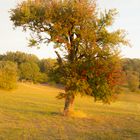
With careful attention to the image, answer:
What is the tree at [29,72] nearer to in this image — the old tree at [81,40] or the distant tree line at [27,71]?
the distant tree line at [27,71]

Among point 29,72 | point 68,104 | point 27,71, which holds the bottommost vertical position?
point 68,104

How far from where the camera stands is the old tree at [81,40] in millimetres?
26781

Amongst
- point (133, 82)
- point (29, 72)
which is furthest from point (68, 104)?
point (29, 72)

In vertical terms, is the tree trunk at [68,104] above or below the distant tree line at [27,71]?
below

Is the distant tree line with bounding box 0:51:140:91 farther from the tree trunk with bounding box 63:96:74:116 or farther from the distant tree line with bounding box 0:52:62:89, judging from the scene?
the tree trunk with bounding box 63:96:74:116

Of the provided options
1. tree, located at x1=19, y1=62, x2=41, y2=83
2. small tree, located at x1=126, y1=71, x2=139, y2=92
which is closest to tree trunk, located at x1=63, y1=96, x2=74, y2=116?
small tree, located at x1=126, y1=71, x2=139, y2=92

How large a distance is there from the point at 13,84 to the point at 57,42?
51561 millimetres

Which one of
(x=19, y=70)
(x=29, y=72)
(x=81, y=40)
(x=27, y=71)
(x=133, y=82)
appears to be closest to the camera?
(x=81, y=40)

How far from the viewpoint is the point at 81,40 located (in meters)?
27.5

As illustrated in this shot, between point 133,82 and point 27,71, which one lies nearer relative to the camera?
point 133,82

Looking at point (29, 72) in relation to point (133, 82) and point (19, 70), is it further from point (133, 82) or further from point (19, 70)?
point (133, 82)

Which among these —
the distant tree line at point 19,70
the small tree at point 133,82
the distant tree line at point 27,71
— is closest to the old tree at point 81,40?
the distant tree line at point 19,70

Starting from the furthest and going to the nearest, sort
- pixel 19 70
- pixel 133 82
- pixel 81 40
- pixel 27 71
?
pixel 27 71 < pixel 19 70 < pixel 133 82 < pixel 81 40

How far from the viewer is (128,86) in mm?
107625
